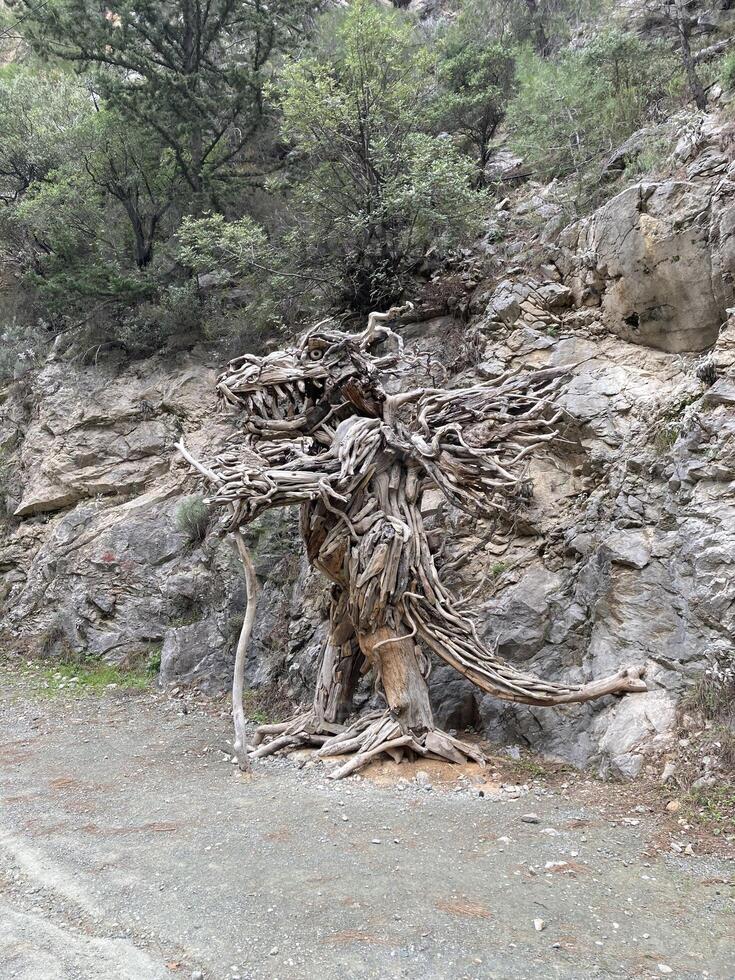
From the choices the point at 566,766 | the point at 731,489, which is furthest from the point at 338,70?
the point at 566,766

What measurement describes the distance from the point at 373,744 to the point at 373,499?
2.20 meters

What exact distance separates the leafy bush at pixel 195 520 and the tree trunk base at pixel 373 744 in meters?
5.13

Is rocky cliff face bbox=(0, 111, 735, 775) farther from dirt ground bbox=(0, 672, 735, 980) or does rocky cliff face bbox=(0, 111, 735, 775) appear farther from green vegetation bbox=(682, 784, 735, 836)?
dirt ground bbox=(0, 672, 735, 980)

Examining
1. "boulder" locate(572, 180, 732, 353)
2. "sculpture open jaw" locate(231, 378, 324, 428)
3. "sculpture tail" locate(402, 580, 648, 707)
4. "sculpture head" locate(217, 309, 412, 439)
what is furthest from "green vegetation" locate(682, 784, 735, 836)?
"boulder" locate(572, 180, 732, 353)

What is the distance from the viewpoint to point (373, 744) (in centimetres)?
581

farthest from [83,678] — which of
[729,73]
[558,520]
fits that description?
[729,73]

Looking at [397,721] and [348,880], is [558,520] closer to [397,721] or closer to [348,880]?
[397,721]

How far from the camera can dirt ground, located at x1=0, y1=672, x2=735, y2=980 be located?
2.92 metres

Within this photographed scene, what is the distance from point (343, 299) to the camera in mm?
11539

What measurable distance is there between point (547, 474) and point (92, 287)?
32.0 ft

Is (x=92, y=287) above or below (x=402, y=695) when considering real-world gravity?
above

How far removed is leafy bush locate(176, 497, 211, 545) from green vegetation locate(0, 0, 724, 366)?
3597 mm

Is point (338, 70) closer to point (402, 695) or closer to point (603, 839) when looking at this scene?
point (402, 695)

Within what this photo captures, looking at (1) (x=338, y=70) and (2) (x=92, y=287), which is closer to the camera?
→ (1) (x=338, y=70)
